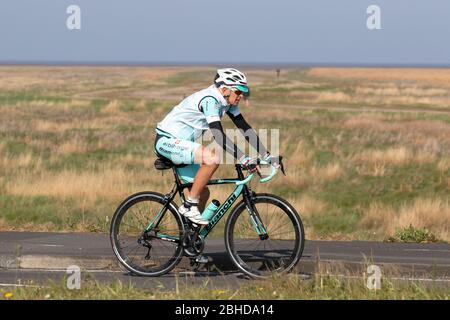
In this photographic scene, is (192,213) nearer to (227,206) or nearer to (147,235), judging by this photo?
(227,206)

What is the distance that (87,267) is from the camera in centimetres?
883

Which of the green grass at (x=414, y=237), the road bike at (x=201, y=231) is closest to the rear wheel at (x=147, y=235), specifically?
the road bike at (x=201, y=231)

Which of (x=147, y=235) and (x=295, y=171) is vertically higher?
(x=147, y=235)

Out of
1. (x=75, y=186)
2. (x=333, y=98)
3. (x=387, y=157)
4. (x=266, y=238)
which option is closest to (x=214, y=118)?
(x=266, y=238)

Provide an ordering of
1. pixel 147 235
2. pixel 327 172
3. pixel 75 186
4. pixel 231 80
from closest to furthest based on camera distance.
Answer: pixel 231 80, pixel 147 235, pixel 75 186, pixel 327 172

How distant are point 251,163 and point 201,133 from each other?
0.55 m

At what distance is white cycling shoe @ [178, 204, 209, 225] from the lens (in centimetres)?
791

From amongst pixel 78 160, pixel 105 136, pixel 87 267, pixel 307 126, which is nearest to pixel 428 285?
pixel 87 267

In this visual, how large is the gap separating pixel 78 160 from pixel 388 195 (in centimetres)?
876

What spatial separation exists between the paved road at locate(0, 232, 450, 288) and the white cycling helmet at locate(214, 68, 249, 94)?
1.65m

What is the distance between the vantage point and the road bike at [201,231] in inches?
311

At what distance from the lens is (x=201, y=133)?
26.1ft

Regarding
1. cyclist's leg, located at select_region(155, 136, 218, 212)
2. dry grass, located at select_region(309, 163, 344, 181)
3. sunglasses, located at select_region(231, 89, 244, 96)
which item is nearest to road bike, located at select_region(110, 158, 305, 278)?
cyclist's leg, located at select_region(155, 136, 218, 212)

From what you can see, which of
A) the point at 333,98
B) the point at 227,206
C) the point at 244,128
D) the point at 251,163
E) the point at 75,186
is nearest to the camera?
the point at 251,163
